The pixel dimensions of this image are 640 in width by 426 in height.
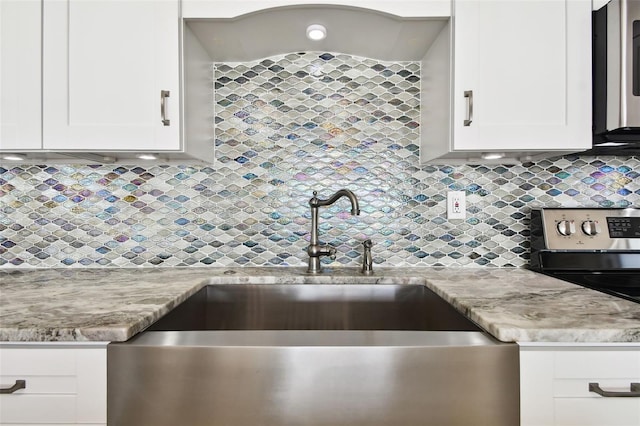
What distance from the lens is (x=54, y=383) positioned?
84 cm

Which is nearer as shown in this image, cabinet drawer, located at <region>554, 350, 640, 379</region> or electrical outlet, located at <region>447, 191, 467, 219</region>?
cabinet drawer, located at <region>554, 350, 640, 379</region>

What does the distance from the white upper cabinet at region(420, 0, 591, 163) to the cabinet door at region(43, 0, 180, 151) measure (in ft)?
3.10

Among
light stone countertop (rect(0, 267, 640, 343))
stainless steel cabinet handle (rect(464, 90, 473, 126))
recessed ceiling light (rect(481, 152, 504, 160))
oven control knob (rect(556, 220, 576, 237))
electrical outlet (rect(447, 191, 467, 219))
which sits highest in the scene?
stainless steel cabinet handle (rect(464, 90, 473, 126))

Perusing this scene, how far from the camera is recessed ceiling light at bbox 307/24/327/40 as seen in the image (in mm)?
1380

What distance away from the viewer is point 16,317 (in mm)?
901

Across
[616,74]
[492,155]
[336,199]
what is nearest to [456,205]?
[492,155]

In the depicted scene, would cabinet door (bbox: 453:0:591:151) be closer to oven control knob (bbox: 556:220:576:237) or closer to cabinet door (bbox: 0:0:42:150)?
oven control knob (bbox: 556:220:576:237)

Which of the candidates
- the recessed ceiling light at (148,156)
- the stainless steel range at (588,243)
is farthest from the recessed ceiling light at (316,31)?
the stainless steel range at (588,243)

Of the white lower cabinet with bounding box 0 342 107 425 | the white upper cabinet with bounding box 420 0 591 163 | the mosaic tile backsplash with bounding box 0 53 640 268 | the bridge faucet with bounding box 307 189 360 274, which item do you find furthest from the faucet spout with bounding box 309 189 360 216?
the white lower cabinet with bounding box 0 342 107 425

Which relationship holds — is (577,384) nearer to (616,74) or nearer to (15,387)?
(616,74)

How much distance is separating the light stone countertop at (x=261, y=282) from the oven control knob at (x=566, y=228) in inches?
7.7

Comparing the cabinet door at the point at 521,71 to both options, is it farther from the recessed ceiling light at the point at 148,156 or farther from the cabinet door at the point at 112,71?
the recessed ceiling light at the point at 148,156

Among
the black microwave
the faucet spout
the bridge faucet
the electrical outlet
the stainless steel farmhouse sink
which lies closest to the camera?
the stainless steel farmhouse sink

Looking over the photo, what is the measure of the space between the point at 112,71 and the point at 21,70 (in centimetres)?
31
